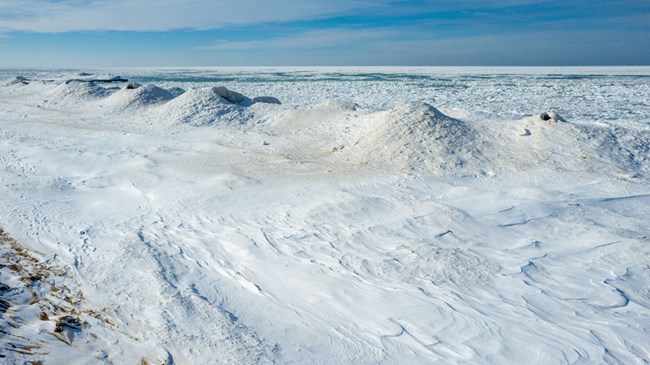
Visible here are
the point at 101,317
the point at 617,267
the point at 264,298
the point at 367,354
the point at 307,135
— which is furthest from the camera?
the point at 307,135

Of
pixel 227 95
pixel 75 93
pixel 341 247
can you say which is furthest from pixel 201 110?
pixel 341 247

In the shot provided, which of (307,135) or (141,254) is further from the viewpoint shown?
(307,135)

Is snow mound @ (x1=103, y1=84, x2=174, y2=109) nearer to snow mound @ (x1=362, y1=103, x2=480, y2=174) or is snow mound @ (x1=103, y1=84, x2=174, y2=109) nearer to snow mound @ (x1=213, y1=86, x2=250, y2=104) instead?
snow mound @ (x1=213, y1=86, x2=250, y2=104)

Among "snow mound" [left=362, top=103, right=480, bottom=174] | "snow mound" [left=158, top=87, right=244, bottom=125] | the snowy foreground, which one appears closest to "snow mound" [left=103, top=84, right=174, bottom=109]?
"snow mound" [left=158, top=87, right=244, bottom=125]

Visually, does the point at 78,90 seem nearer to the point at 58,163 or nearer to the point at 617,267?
the point at 58,163

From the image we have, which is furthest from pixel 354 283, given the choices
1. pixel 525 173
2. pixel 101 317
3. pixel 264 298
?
pixel 525 173

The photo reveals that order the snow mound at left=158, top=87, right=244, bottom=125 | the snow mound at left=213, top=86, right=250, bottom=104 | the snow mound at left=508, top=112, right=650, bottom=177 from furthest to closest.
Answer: the snow mound at left=213, top=86, right=250, bottom=104
the snow mound at left=158, top=87, right=244, bottom=125
the snow mound at left=508, top=112, right=650, bottom=177

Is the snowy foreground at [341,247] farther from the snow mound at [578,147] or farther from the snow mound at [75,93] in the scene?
the snow mound at [75,93]
